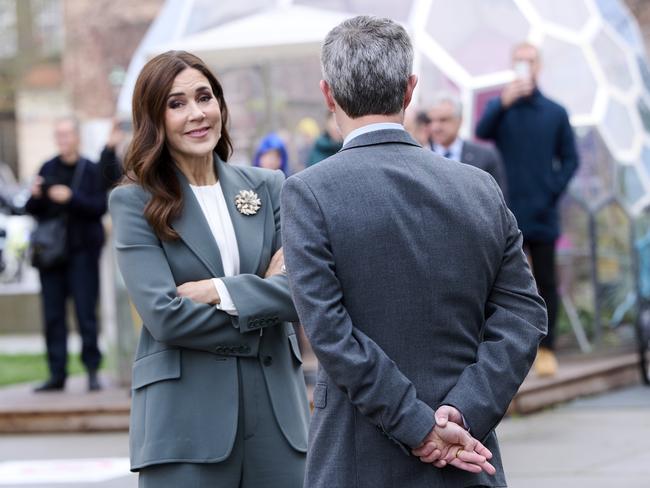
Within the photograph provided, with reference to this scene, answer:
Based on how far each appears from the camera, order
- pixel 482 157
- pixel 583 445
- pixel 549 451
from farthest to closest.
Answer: pixel 482 157
pixel 583 445
pixel 549 451

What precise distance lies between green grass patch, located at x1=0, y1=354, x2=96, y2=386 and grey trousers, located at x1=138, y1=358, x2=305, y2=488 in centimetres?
834

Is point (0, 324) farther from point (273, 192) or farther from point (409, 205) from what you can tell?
point (409, 205)

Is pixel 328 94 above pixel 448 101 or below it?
above

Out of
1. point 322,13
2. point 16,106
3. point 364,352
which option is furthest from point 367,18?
point 16,106

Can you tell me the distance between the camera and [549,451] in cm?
761

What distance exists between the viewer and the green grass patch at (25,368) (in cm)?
1207

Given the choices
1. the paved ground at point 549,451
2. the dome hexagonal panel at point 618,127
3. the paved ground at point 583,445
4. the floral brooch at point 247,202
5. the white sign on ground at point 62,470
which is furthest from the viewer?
the dome hexagonal panel at point 618,127

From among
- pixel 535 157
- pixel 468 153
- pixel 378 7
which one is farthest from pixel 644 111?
pixel 468 153

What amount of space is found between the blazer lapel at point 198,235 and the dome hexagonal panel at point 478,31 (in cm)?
679

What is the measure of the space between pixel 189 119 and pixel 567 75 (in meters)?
7.14

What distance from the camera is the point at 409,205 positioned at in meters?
3.12

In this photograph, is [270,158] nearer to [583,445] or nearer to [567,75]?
[583,445]

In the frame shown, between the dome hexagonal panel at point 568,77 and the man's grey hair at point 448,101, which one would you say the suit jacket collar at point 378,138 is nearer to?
the man's grey hair at point 448,101

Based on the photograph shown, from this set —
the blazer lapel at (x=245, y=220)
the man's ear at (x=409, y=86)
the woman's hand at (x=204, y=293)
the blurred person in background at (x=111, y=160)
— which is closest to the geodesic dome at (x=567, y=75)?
the blurred person in background at (x=111, y=160)
